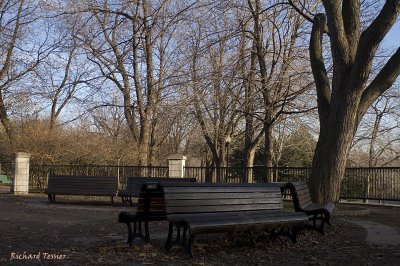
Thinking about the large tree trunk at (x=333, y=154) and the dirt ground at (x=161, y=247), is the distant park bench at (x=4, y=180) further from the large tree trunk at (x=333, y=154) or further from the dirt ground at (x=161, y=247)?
the large tree trunk at (x=333, y=154)

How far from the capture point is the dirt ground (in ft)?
23.4

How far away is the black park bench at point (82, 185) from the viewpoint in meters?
17.3

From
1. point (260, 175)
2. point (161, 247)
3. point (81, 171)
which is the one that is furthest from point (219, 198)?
point (81, 171)

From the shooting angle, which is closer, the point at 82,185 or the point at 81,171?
the point at 82,185

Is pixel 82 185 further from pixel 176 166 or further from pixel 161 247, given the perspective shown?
pixel 161 247

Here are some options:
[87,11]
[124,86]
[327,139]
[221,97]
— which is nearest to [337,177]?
[327,139]

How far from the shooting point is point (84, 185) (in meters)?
17.6

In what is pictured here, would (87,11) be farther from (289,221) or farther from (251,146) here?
(289,221)

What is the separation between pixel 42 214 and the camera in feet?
44.5

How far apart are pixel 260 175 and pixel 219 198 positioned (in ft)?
46.8

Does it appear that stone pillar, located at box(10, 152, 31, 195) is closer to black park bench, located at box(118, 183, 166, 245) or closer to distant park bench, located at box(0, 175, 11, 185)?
distant park bench, located at box(0, 175, 11, 185)

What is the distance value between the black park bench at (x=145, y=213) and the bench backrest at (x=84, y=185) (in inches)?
340

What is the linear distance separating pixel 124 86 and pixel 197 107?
6.55m

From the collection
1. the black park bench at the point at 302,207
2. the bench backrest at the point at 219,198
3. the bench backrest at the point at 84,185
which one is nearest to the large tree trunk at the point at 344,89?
the black park bench at the point at 302,207
